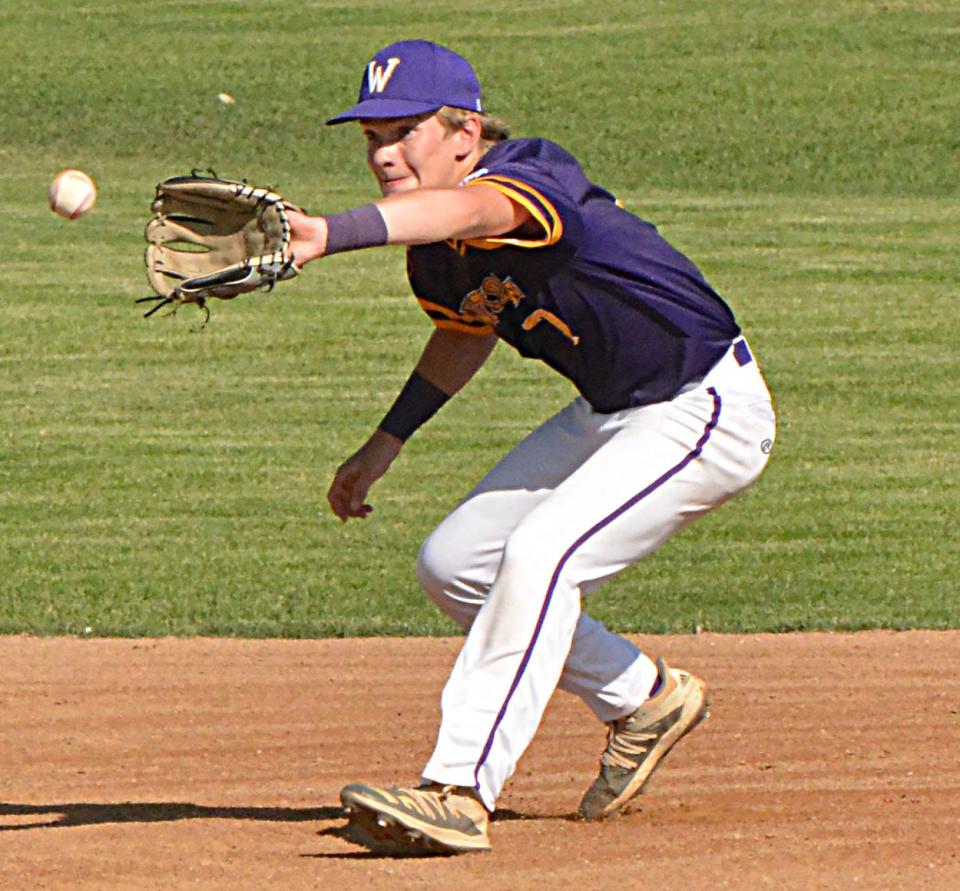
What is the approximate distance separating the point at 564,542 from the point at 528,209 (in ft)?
2.57

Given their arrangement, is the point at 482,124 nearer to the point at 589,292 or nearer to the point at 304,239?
the point at 589,292

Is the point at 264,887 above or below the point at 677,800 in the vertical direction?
above

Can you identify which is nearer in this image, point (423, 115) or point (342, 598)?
point (423, 115)

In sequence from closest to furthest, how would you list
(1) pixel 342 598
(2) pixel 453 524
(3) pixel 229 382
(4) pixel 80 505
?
(2) pixel 453 524 → (1) pixel 342 598 → (4) pixel 80 505 → (3) pixel 229 382

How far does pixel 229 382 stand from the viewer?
1362cm

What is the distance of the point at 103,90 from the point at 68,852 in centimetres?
2354

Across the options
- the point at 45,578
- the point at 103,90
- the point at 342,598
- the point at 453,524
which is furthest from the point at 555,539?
the point at 103,90

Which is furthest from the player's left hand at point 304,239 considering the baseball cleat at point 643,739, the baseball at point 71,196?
the baseball cleat at point 643,739

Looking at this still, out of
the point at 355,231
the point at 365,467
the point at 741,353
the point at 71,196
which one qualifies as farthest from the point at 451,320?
the point at 355,231

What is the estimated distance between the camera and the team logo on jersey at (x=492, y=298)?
4766 millimetres

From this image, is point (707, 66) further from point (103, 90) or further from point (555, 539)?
point (555, 539)

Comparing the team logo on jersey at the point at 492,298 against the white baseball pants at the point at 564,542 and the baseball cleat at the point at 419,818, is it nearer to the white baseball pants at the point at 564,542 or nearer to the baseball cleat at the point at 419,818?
the white baseball pants at the point at 564,542

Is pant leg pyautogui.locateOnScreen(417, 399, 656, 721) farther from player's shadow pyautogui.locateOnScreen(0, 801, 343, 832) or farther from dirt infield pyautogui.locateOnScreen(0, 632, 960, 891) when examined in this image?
player's shadow pyautogui.locateOnScreen(0, 801, 343, 832)

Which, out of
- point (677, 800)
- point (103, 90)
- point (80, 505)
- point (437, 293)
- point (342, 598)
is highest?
point (437, 293)
